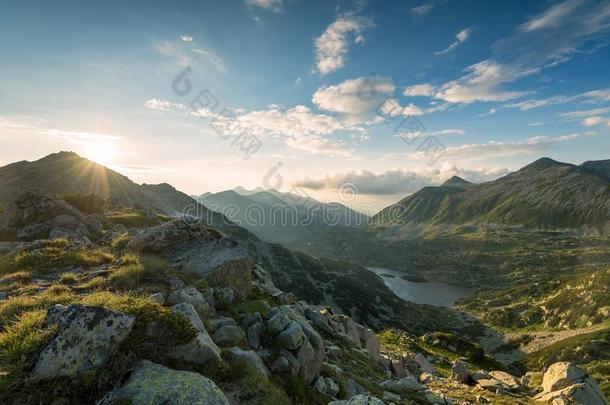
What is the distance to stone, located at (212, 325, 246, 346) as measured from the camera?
1236 centimetres

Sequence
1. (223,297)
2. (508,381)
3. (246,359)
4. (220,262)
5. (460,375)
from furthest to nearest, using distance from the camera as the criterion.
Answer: (460,375)
(508,381)
(220,262)
(223,297)
(246,359)

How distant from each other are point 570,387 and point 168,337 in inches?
1084

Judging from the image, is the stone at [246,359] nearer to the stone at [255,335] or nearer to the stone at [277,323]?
the stone at [255,335]

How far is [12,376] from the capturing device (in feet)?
23.9

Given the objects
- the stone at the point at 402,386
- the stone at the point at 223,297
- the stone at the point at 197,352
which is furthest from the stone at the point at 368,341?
the stone at the point at 197,352

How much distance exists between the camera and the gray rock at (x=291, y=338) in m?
13.8

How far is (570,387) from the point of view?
74.5ft

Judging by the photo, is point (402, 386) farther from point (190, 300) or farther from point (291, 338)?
point (190, 300)

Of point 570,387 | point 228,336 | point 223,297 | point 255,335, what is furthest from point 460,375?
point 228,336

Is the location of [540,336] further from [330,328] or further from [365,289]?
[330,328]

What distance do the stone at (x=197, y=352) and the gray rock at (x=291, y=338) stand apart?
4.37 m

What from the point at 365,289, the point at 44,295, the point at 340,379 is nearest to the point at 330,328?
the point at 340,379

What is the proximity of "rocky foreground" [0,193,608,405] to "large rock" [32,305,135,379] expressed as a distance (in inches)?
0.9

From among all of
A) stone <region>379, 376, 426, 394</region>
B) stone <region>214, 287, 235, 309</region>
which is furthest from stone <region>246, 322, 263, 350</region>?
stone <region>379, 376, 426, 394</region>
